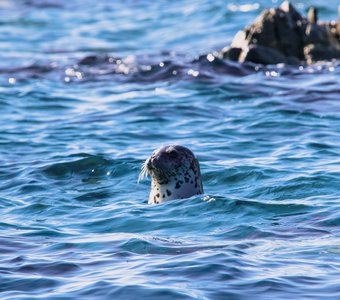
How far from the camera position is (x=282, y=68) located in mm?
20750

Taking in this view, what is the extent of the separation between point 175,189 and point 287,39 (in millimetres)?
9873

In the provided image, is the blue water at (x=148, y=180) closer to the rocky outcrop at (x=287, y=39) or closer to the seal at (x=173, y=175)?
the seal at (x=173, y=175)

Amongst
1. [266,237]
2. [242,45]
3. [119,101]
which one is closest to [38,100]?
[119,101]

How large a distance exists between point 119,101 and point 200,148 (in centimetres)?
369

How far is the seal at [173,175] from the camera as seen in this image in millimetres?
12539

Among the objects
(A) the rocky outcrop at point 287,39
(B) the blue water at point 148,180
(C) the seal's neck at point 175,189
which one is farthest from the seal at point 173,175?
(A) the rocky outcrop at point 287,39

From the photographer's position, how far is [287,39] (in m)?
21.9

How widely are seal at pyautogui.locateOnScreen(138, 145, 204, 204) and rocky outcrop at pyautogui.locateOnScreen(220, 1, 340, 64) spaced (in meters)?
8.95

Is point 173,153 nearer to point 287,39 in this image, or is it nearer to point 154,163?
point 154,163

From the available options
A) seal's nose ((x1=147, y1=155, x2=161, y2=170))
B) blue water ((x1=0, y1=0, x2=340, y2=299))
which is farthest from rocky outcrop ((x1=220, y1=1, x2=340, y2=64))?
seal's nose ((x1=147, y1=155, x2=161, y2=170))

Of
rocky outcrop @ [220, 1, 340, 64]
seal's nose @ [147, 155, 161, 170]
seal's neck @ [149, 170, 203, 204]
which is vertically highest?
rocky outcrop @ [220, 1, 340, 64]

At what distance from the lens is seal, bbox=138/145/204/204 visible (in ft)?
41.1

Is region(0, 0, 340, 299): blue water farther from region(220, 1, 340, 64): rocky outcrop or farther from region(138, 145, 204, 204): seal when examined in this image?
region(220, 1, 340, 64): rocky outcrop

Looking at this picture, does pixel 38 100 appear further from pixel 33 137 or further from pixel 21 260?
pixel 21 260
